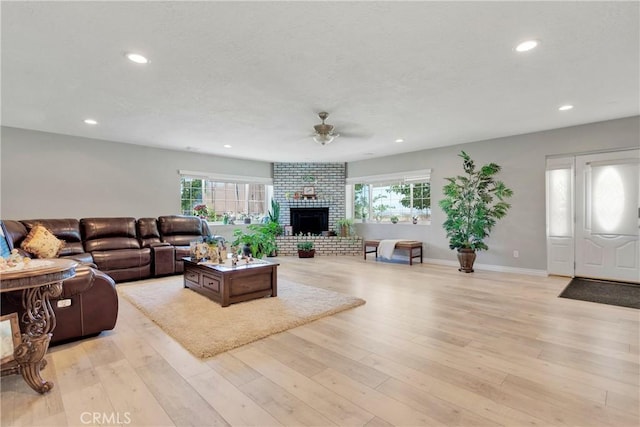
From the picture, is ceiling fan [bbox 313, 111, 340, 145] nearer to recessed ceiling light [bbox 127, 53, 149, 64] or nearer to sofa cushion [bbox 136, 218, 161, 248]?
recessed ceiling light [bbox 127, 53, 149, 64]

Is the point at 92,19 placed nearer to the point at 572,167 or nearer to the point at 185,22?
the point at 185,22

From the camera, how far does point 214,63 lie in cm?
273

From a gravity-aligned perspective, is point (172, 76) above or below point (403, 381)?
above

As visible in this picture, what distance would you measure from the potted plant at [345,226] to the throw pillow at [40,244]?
17.9 feet

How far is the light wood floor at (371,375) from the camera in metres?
1.68

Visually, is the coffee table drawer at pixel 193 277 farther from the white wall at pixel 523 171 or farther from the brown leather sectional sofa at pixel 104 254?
the white wall at pixel 523 171

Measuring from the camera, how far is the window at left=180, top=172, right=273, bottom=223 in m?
6.97

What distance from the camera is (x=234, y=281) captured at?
3.58 meters

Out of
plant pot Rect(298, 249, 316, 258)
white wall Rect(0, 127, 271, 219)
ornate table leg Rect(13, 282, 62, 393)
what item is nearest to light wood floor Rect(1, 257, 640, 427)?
ornate table leg Rect(13, 282, 62, 393)

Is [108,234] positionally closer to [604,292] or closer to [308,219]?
[308,219]

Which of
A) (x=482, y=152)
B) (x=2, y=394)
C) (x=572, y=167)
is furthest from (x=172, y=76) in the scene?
(x=572, y=167)

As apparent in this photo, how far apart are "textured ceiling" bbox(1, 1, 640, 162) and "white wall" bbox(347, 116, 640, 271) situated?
326mm

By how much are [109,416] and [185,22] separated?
246 centimetres

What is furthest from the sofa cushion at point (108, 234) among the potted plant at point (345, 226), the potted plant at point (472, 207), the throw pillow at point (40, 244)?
the potted plant at point (472, 207)
